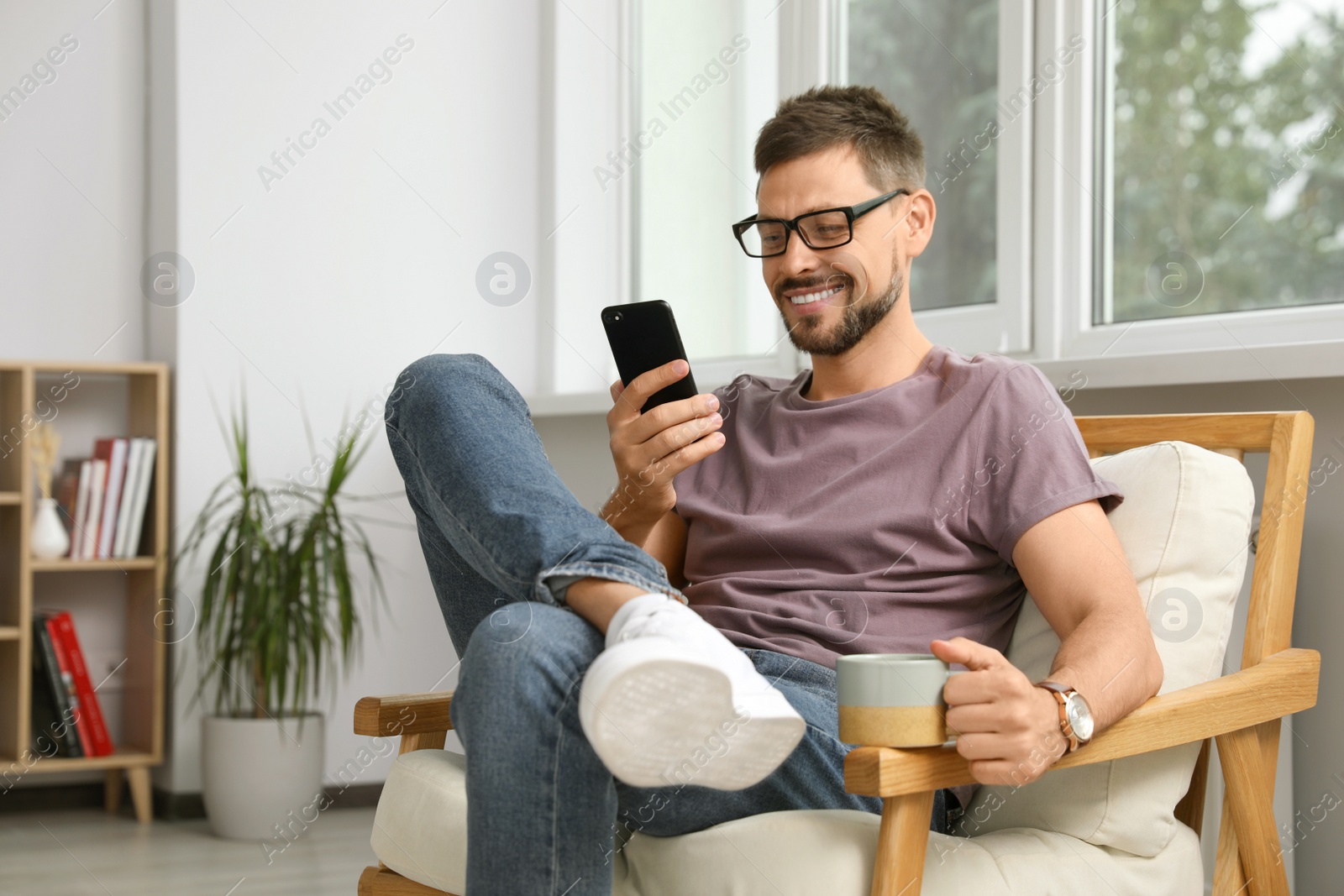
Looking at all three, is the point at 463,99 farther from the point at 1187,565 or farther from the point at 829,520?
the point at 1187,565

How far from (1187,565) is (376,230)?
2440mm

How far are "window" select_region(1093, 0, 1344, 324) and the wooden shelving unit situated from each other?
2.18 meters

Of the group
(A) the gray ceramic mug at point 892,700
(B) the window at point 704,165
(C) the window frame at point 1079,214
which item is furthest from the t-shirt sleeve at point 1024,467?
(B) the window at point 704,165

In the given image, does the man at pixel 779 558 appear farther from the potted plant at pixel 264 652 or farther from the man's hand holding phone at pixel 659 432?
the potted plant at pixel 264 652

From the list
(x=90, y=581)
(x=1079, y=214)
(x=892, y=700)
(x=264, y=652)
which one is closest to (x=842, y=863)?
(x=892, y=700)

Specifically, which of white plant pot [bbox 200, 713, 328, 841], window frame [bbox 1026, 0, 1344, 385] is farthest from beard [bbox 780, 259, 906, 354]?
white plant pot [bbox 200, 713, 328, 841]

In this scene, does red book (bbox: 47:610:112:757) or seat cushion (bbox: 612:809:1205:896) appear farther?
red book (bbox: 47:610:112:757)

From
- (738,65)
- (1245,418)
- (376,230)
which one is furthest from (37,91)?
(1245,418)

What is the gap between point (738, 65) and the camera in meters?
3.27

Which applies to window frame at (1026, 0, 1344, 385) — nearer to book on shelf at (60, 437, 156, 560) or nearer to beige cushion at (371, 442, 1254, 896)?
beige cushion at (371, 442, 1254, 896)

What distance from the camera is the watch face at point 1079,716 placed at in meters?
1.14

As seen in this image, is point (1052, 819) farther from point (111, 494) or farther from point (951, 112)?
point (111, 494)

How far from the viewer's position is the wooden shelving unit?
292cm

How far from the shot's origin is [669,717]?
993 mm
